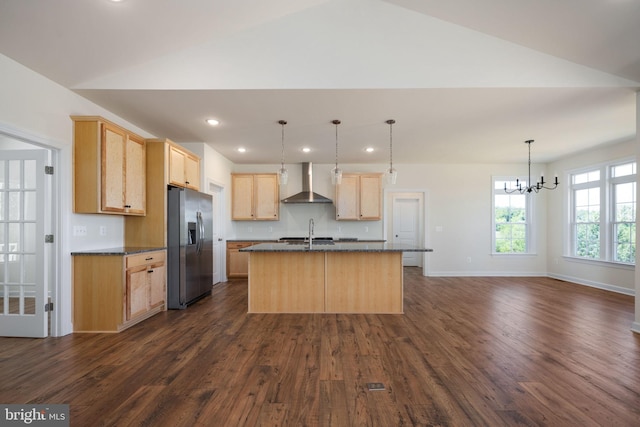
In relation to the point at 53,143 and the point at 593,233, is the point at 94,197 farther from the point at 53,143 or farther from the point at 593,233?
the point at 593,233

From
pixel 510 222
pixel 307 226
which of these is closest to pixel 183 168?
pixel 307 226

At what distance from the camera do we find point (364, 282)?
3.94 metres

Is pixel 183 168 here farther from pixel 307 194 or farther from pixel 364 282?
pixel 364 282

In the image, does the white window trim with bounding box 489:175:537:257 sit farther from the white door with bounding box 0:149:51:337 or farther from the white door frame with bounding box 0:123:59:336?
the white door with bounding box 0:149:51:337

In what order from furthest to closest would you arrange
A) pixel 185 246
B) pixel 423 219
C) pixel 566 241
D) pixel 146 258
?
1. pixel 423 219
2. pixel 566 241
3. pixel 185 246
4. pixel 146 258

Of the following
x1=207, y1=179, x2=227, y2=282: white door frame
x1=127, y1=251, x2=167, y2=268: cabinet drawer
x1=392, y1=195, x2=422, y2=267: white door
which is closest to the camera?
x1=127, y1=251, x2=167, y2=268: cabinet drawer

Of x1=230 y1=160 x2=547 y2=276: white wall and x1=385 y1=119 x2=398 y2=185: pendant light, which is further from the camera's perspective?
x1=230 y1=160 x2=547 y2=276: white wall

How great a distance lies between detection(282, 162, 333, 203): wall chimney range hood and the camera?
6.44 meters

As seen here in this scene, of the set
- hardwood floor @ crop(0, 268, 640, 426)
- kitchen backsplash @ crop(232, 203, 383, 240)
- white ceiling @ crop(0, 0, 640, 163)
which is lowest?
hardwood floor @ crop(0, 268, 640, 426)

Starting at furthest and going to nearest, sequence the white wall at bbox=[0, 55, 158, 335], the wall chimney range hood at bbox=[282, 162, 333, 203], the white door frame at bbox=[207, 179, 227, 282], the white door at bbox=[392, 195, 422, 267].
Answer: the white door at bbox=[392, 195, 422, 267] → the wall chimney range hood at bbox=[282, 162, 333, 203] → the white door frame at bbox=[207, 179, 227, 282] → the white wall at bbox=[0, 55, 158, 335]

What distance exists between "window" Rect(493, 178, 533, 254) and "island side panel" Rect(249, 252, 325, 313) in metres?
5.00

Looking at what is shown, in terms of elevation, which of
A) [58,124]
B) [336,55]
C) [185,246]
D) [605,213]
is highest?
[336,55]

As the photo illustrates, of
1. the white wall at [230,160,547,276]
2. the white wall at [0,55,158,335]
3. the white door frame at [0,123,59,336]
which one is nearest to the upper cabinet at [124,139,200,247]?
the white wall at [0,55,158,335]

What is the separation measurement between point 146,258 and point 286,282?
1.71 meters
